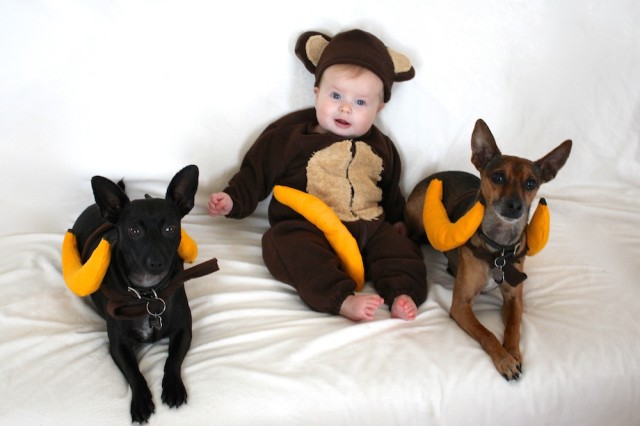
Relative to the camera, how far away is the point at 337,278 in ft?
5.40

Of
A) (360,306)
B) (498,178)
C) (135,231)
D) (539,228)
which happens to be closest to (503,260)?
(539,228)

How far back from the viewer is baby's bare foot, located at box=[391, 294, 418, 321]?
159 centimetres

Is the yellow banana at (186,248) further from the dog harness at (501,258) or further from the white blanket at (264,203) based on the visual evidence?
the dog harness at (501,258)

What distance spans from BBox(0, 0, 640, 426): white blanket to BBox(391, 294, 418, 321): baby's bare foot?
0.03 m

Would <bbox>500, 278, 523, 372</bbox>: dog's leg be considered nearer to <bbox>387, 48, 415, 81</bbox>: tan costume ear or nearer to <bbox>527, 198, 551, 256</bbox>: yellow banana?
<bbox>527, 198, 551, 256</bbox>: yellow banana

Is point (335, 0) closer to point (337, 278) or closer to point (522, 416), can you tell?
point (337, 278)

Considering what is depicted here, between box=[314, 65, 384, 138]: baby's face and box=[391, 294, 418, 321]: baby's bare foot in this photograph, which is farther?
box=[314, 65, 384, 138]: baby's face

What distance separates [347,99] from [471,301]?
0.76 meters

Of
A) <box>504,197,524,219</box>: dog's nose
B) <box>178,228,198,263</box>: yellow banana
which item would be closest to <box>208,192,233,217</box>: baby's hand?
<box>178,228,198,263</box>: yellow banana

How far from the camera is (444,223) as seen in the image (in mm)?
1708

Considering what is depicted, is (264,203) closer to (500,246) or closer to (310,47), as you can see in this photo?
(310,47)

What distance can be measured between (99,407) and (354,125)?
1150mm

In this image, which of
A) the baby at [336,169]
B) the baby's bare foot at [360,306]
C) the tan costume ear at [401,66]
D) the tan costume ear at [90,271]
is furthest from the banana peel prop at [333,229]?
the tan costume ear at [90,271]

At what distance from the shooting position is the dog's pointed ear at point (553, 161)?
62.0 inches
